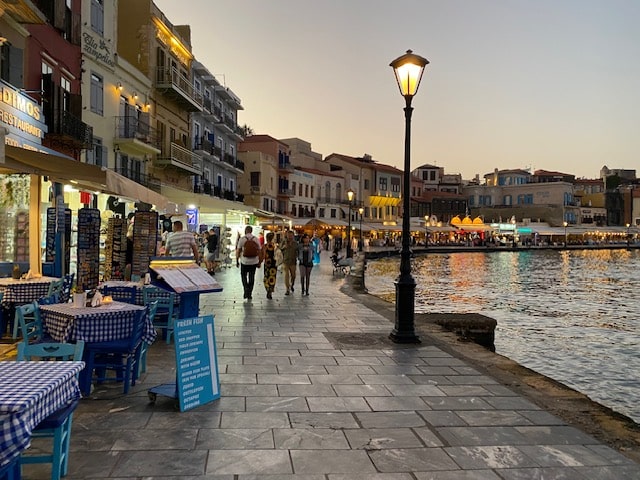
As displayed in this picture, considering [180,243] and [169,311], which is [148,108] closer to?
[180,243]

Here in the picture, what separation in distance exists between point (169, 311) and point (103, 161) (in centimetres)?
1720

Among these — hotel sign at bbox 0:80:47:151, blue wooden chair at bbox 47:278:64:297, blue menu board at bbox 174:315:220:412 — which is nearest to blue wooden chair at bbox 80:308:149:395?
blue menu board at bbox 174:315:220:412

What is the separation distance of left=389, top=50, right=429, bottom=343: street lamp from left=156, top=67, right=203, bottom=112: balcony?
2292 cm

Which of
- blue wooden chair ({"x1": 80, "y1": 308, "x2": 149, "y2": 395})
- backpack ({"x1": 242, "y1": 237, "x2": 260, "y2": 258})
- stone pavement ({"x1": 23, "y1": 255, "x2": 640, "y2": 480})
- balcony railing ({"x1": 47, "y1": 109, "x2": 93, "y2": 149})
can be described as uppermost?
balcony railing ({"x1": 47, "y1": 109, "x2": 93, "y2": 149})

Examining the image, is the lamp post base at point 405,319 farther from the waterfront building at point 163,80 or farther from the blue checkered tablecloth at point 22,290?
the waterfront building at point 163,80

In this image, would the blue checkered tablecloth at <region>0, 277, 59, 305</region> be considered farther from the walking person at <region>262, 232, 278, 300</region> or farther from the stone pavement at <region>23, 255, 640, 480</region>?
the walking person at <region>262, 232, 278, 300</region>

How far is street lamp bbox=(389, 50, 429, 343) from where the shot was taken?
8.43 m

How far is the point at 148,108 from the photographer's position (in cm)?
2803

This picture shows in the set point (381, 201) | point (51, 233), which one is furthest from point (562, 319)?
point (381, 201)

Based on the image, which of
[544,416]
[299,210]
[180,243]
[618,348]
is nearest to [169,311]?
[180,243]

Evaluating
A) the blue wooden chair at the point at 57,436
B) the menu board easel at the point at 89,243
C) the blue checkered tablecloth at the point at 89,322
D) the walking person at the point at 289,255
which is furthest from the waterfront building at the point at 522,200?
the blue wooden chair at the point at 57,436

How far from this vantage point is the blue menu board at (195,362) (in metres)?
4.94

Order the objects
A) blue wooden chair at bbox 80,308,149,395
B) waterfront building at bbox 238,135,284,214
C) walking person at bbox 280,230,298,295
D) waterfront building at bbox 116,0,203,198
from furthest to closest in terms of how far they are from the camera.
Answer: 1. waterfront building at bbox 238,135,284,214
2. waterfront building at bbox 116,0,203,198
3. walking person at bbox 280,230,298,295
4. blue wooden chair at bbox 80,308,149,395

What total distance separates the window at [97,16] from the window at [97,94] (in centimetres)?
171
